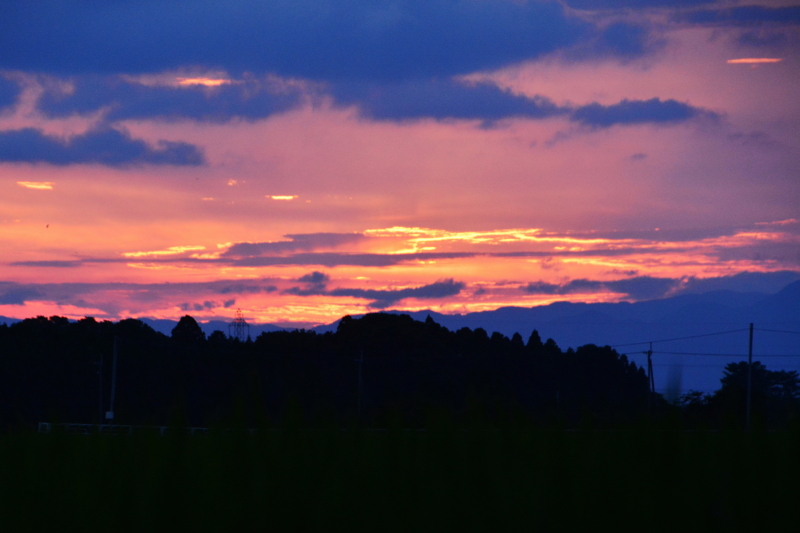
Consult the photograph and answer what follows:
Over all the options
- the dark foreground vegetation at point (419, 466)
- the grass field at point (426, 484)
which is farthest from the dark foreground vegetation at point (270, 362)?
the grass field at point (426, 484)

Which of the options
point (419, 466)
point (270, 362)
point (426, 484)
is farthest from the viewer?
point (270, 362)

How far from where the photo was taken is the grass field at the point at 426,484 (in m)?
7.41

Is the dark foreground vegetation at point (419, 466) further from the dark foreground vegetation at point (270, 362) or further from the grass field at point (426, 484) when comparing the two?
the dark foreground vegetation at point (270, 362)

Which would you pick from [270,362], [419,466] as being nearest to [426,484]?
[419,466]

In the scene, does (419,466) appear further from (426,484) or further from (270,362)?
(270,362)

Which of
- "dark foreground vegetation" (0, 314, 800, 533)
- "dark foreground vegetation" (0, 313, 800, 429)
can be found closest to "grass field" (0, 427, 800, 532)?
"dark foreground vegetation" (0, 314, 800, 533)

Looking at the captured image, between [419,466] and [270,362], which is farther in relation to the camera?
[270,362]

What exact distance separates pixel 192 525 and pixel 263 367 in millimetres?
60509

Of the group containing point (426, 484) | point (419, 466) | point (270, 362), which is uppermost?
point (419, 466)

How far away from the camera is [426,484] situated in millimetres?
7535

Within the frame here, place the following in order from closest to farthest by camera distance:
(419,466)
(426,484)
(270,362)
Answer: (426,484)
(419,466)
(270,362)

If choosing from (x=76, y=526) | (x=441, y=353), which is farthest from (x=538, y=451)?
(x=441, y=353)

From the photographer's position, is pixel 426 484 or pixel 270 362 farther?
pixel 270 362

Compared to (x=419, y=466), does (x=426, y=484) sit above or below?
below
